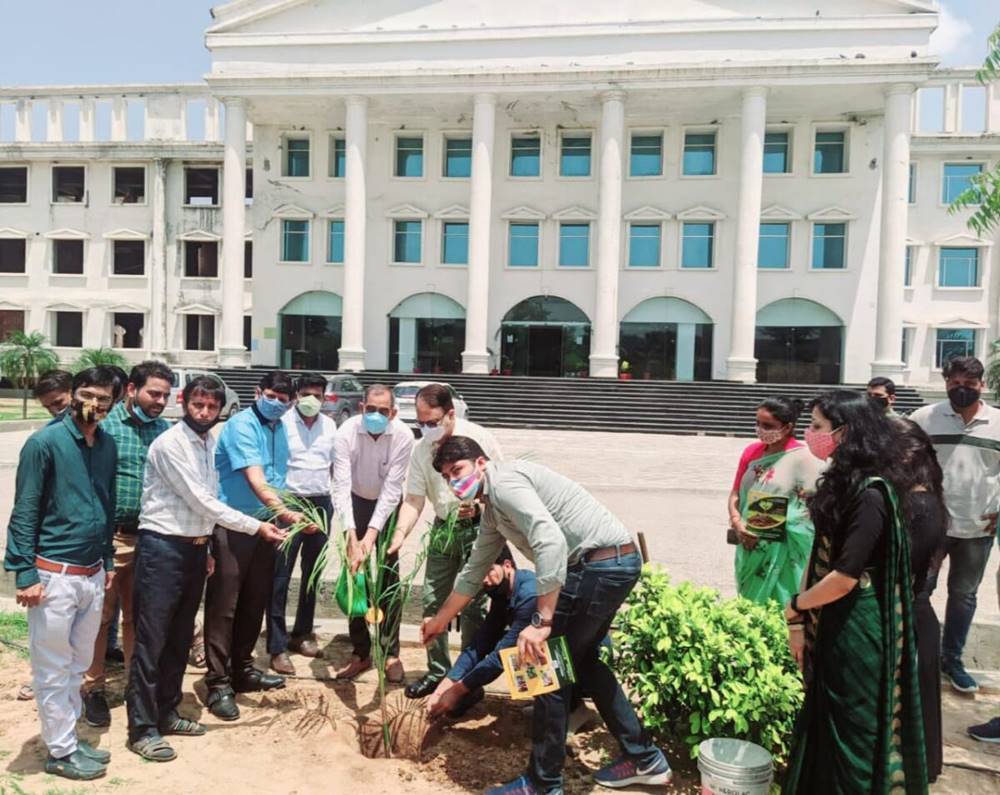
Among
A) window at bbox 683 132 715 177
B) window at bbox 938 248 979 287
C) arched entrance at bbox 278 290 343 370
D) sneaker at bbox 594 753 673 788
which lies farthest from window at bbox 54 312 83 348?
window at bbox 938 248 979 287

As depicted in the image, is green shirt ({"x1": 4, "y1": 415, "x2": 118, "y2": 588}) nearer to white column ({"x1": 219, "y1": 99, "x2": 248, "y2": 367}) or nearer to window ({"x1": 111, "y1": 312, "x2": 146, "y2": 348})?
white column ({"x1": 219, "y1": 99, "x2": 248, "y2": 367})

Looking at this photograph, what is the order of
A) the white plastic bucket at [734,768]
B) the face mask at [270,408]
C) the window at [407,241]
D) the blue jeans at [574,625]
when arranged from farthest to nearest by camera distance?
the window at [407,241]
the face mask at [270,408]
the blue jeans at [574,625]
the white plastic bucket at [734,768]

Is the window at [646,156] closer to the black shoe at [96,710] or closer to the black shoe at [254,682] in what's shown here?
the black shoe at [254,682]

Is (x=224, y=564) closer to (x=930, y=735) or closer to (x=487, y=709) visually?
(x=487, y=709)

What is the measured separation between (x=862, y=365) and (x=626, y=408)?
32.8ft

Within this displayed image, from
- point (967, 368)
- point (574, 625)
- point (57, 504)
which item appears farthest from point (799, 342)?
point (57, 504)

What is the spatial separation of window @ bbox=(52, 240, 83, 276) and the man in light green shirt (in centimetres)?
3330

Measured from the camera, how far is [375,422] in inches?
179

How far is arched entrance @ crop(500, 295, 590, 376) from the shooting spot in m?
27.9

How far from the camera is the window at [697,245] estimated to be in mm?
27016

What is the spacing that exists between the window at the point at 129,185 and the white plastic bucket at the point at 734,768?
34.0 m

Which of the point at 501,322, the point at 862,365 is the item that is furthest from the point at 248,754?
the point at 862,365

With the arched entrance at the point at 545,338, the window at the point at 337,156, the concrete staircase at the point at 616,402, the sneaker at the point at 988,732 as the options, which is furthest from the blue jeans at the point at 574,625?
the window at the point at 337,156

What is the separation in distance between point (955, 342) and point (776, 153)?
10067mm
